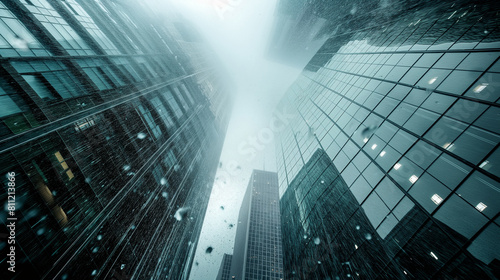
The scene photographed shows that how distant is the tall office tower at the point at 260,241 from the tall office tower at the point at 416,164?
105ft

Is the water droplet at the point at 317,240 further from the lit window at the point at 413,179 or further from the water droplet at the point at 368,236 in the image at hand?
the lit window at the point at 413,179

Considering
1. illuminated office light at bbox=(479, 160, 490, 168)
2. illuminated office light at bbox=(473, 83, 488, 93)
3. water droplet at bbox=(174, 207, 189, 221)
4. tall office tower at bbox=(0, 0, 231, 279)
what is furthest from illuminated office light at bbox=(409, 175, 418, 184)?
water droplet at bbox=(174, 207, 189, 221)

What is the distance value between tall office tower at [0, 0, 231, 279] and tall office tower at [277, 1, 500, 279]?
1489cm

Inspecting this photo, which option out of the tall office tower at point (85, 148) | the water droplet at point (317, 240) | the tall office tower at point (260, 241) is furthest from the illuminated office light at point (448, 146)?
the tall office tower at point (260, 241)

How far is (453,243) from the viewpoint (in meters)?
5.75

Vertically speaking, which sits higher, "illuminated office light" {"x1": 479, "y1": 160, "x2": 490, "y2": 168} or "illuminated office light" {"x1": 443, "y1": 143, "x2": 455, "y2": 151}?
"illuminated office light" {"x1": 443, "y1": 143, "x2": 455, "y2": 151}

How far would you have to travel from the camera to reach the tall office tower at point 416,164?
226 inches

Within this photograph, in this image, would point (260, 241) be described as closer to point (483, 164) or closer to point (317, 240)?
point (317, 240)

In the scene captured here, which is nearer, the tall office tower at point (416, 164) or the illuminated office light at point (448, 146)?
the tall office tower at point (416, 164)

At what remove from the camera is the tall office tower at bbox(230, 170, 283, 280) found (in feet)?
131

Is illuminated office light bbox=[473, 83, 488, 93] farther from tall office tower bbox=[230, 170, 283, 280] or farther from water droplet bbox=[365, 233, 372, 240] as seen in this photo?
tall office tower bbox=[230, 170, 283, 280]

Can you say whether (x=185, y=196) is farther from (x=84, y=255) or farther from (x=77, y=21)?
(x=77, y=21)

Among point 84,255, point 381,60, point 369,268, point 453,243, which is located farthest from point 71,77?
point 381,60

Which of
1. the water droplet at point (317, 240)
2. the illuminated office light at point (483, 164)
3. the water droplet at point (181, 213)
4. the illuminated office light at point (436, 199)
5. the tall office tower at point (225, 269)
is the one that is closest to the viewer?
the illuminated office light at point (483, 164)
